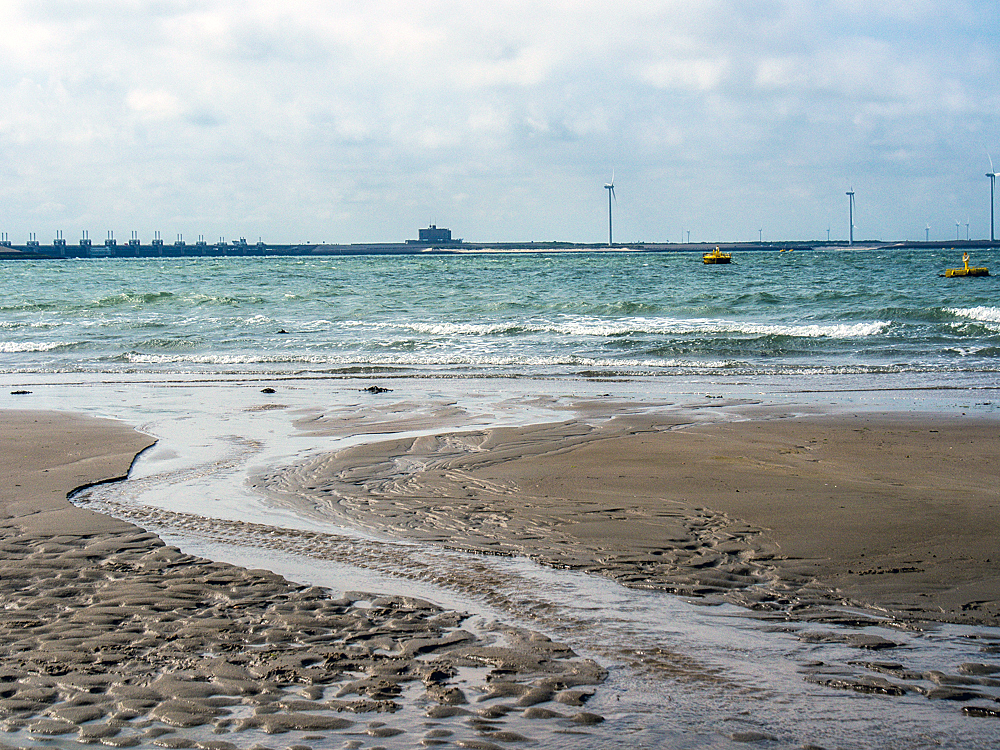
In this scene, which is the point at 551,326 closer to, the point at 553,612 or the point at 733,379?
the point at 733,379

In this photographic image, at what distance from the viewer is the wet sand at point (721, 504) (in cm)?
561

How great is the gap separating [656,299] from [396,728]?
3607cm

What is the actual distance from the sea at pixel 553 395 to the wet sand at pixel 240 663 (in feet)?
0.72

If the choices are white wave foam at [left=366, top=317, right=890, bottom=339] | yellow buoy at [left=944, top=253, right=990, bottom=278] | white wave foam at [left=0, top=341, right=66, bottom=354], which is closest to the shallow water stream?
white wave foam at [left=0, top=341, right=66, bottom=354]

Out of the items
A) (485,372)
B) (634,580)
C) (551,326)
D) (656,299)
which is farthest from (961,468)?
(656,299)

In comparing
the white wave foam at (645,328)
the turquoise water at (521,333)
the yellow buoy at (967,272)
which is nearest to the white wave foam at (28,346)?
the turquoise water at (521,333)

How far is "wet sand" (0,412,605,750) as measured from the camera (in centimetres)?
380

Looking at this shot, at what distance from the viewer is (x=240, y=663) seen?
4383 mm

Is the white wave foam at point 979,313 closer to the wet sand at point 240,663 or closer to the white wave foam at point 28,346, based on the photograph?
the wet sand at point 240,663

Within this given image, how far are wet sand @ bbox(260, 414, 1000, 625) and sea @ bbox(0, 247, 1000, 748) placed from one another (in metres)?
0.39

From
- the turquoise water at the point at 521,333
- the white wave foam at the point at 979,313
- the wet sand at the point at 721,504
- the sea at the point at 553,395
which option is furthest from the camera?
the white wave foam at the point at 979,313

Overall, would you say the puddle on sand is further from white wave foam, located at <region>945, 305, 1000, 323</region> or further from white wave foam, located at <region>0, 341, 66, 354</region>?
white wave foam, located at <region>945, 305, 1000, 323</region>

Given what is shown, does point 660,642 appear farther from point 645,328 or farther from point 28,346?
point 28,346

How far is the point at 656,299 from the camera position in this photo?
3888cm
